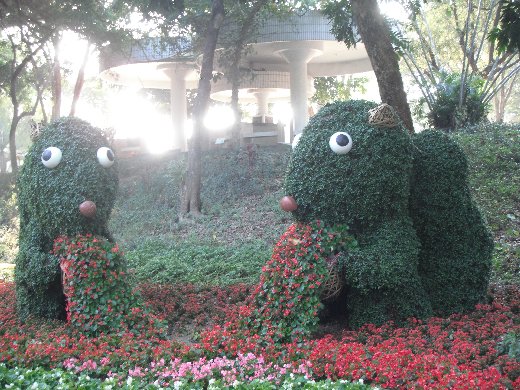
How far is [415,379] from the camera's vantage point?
4.26 m

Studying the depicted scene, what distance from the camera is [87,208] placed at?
6.12m

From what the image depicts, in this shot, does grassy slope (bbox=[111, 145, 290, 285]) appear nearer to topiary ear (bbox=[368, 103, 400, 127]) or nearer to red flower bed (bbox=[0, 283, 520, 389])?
red flower bed (bbox=[0, 283, 520, 389])

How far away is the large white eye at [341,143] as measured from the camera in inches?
224

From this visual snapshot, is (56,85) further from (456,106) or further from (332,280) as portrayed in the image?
(332,280)

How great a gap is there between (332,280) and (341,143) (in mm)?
1291

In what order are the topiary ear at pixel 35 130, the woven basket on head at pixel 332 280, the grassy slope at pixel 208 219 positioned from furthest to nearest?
the grassy slope at pixel 208 219 < the topiary ear at pixel 35 130 < the woven basket on head at pixel 332 280

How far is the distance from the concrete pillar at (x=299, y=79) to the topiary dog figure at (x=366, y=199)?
14.5m

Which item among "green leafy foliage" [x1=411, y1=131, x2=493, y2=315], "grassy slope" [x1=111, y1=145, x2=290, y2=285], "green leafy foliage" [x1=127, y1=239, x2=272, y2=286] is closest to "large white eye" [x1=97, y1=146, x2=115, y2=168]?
"green leafy foliage" [x1=127, y1=239, x2=272, y2=286]

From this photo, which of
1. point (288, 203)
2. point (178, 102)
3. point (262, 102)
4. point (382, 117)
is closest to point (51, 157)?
point (288, 203)

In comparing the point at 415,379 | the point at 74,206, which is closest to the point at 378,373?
the point at 415,379

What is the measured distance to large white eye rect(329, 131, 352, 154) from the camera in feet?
18.7

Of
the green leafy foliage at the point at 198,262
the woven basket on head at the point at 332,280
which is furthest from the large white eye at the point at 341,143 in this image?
A: the green leafy foliage at the point at 198,262

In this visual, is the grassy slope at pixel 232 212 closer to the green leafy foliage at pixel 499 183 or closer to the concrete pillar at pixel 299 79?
the green leafy foliage at pixel 499 183

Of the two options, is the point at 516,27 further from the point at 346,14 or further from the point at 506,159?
the point at 506,159
